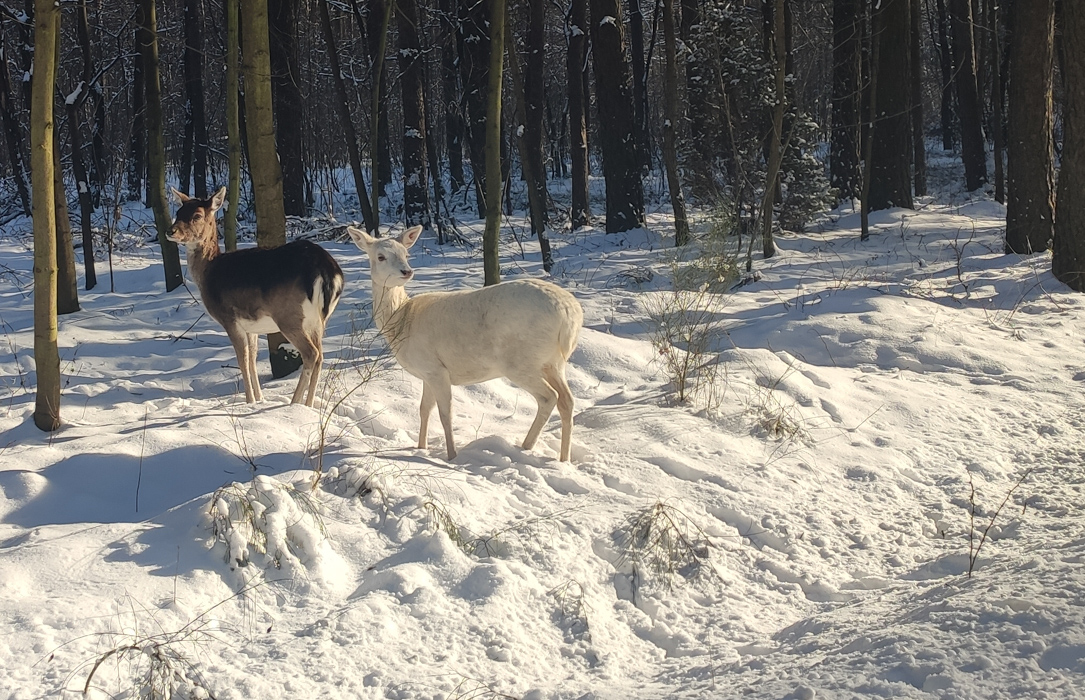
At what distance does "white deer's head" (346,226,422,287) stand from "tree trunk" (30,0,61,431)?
1.96m

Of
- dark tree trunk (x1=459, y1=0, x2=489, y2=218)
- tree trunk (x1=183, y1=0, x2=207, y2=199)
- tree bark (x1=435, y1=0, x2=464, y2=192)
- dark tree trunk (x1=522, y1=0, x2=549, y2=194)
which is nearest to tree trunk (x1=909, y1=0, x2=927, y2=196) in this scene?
dark tree trunk (x1=522, y1=0, x2=549, y2=194)

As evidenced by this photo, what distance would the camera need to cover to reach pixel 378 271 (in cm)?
670

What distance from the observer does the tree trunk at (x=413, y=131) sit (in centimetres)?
1781

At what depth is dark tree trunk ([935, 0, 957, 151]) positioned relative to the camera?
26797 millimetres

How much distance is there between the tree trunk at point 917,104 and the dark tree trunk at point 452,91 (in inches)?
376

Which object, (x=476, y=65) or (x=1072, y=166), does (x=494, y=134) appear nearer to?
(x=1072, y=166)

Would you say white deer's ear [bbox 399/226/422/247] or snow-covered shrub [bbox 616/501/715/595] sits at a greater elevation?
white deer's ear [bbox 399/226/422/247]

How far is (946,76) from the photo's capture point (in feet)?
92.3

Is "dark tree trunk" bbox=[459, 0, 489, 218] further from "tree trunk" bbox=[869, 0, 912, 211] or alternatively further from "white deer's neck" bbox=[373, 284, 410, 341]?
"white deer's neck" bbox=[373, 284, 410, 341]

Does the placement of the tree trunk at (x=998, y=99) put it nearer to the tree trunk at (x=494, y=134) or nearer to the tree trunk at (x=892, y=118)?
the tree trunk at (x=892, y=118)

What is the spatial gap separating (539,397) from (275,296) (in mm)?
2628

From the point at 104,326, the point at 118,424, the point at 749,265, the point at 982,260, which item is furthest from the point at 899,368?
the point at 104,326

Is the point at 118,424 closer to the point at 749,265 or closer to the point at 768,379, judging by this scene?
the point at 768,379

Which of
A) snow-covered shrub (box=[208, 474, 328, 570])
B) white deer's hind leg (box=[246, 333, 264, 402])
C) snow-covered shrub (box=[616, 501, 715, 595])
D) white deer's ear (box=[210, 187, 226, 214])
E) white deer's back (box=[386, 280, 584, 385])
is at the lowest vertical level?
snow-covered shrub (box=[616, 501, 715, 595])
